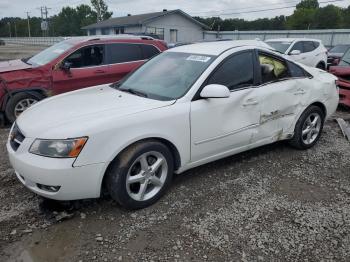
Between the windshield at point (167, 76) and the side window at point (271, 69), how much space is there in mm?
814

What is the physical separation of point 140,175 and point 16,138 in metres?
1.30

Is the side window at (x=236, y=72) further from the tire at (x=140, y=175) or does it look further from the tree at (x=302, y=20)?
the tree at (x=302, y=20)

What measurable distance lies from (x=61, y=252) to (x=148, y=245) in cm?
74

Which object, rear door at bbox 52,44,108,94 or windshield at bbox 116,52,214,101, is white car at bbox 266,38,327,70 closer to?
rear door at bbox 52,44,108,94

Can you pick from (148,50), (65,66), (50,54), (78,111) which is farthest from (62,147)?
(148,50)

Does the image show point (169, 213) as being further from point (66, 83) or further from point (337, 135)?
point (66, 83)

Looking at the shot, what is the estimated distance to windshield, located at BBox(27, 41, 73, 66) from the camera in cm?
682

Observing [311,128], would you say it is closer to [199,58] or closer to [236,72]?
[236,72]

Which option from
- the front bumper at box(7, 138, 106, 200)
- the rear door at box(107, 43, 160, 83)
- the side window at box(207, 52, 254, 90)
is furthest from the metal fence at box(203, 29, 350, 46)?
the front bumper at box(7, 138, 106, 200)

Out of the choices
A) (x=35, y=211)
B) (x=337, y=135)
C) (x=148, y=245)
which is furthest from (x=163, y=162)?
(x=337, y=135)

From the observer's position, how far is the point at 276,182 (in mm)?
4121

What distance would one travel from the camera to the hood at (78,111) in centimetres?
310

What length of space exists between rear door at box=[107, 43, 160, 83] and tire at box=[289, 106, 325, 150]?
3836mm

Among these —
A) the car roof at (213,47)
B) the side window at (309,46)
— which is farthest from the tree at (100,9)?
the car roof at (213,47)
